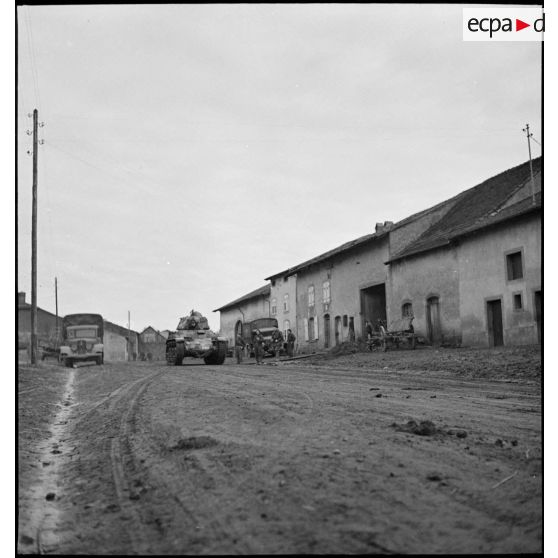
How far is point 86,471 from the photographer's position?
444 cm

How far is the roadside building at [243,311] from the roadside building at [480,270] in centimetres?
1924

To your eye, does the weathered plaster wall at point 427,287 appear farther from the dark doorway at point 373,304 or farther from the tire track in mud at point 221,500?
the tire track in mud at point 221,500

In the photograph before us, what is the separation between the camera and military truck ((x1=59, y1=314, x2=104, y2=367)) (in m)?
27.3

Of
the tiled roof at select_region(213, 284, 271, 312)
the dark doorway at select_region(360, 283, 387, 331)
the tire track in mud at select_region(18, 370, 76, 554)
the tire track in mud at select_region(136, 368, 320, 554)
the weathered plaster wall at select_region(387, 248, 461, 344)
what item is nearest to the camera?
the tire track in mud at select_region(136, 368, 320, 554)

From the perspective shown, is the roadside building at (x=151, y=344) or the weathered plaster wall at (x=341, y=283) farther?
the roadside building at (x=151, y=344)

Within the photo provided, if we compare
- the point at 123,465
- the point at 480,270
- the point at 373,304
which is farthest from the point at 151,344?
the point at 123,465

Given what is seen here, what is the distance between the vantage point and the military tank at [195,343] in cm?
2338

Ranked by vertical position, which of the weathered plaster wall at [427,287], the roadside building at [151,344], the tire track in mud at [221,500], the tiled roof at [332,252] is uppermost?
the tiled roof at [332,252]

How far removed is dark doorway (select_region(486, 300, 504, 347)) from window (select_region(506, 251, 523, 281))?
1196mm

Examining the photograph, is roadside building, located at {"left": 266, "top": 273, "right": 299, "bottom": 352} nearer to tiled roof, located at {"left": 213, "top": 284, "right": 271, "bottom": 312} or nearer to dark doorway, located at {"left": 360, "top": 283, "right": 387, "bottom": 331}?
tiled roof, located at {"left": 213, "top": 284, "right": 271, "bottom": 312}

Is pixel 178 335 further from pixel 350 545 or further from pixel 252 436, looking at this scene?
pixel 350 545

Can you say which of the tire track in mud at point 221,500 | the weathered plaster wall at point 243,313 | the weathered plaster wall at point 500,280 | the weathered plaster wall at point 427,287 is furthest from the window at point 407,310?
the tire track in mud at point 221,500

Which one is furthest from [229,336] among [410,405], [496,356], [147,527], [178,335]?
[147,527]

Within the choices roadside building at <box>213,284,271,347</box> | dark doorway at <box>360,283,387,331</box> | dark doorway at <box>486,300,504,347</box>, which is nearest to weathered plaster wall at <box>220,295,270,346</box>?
roadside building at <box>213,284,271,347</box>
